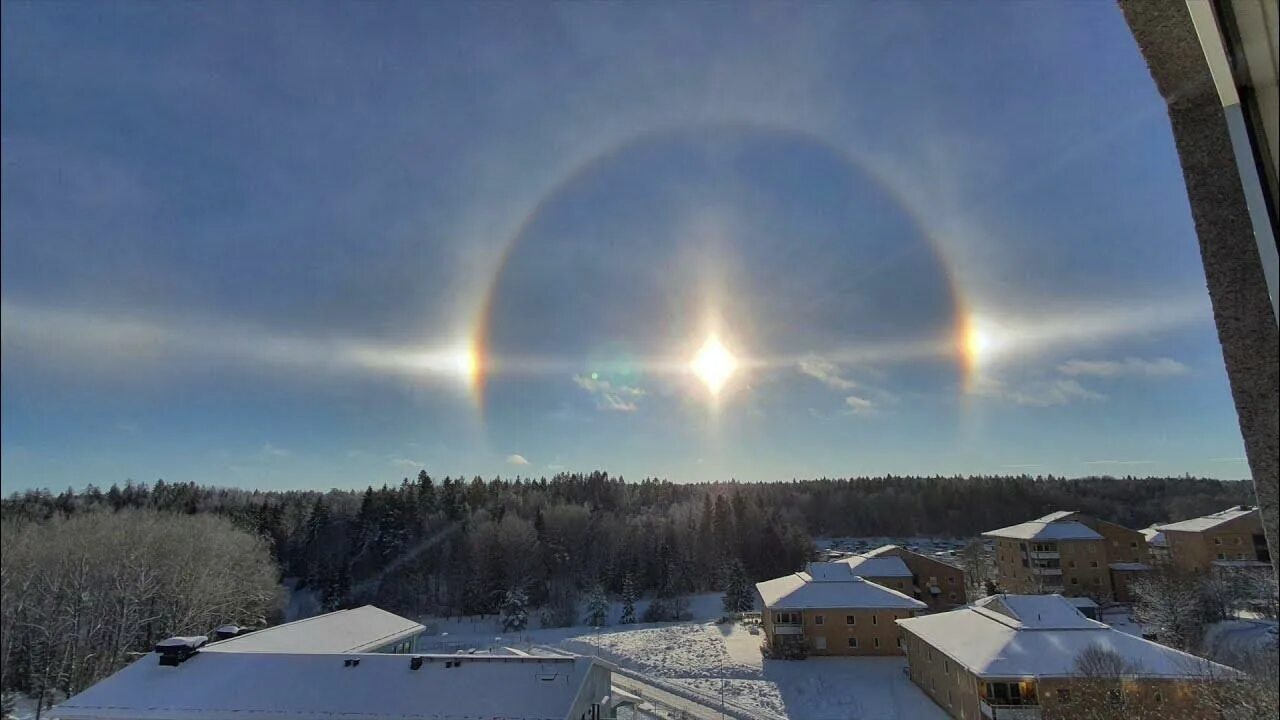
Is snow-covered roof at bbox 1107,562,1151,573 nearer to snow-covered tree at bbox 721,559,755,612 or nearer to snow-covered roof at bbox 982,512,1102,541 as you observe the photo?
snow-covered roof at bbox 982,512,1102,541

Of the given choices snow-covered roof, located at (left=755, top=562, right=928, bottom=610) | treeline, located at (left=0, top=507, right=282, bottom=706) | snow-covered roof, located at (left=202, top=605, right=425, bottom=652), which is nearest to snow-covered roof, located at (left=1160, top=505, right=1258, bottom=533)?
snow-covered roof, located at (left=755, top=562, right=928, bottom=610)

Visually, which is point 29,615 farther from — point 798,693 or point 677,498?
point 677,498

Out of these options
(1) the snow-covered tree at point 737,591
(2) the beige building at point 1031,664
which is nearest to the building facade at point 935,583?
(1) the snow-covered tree at point 737,591

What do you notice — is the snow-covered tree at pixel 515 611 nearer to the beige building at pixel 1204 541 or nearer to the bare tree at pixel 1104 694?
the bare tree at pixel 1104 694

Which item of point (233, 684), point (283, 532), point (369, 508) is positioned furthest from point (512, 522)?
point (233, 684)

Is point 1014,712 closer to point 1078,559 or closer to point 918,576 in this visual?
point 918,576

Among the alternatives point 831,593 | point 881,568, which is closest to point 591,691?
point 831,593
